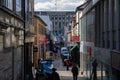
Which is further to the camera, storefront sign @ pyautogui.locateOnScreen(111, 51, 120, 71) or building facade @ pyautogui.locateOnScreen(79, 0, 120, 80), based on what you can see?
building facade @ pyautogui.locateOnScreen(79, 0, 120, 80)

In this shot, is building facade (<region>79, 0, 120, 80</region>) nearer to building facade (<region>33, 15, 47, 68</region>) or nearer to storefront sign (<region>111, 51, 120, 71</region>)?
storefront sign (<region>111, 51, 120, 71</region>)

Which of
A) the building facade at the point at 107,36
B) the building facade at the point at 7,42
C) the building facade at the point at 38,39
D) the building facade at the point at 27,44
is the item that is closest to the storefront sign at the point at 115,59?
the building facade at the point at 107,36

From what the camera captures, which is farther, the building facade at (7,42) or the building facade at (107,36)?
the building facade at (107,36)

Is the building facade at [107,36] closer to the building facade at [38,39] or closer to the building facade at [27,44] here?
the building facade at [27,44]

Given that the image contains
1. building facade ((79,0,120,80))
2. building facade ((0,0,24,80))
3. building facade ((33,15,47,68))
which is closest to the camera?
building facade ((0,0,24,80))

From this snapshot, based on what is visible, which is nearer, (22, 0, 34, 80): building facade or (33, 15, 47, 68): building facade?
(22, 0, 34, 80): building facade

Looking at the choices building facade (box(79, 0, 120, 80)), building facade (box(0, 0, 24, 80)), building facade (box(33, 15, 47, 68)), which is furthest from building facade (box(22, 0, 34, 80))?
building facade (box(33, 15, 47, 68))

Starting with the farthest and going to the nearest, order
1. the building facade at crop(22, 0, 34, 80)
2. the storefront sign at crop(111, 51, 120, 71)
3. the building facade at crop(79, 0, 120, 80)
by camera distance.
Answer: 1. the building facade at crop(22, 0, 34, 80)
2. the building facade at crop(79, 0, 120, 80)
3. the storefront sign at crop(111, 51, 120, 71)

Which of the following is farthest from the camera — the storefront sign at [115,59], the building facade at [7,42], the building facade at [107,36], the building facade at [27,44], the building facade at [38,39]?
the building facade at [38,39]

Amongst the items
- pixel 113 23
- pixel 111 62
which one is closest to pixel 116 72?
pixel 111 62

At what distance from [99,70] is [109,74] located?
4.78 m

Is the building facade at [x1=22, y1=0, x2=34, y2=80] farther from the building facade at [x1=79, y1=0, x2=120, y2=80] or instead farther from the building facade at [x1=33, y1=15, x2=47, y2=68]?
the building facade at [x1=33, y1=15, x2=47, y2=68]

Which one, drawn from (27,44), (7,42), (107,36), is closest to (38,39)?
(27,44)

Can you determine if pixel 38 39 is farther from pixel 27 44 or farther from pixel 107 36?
pixel 107 36
